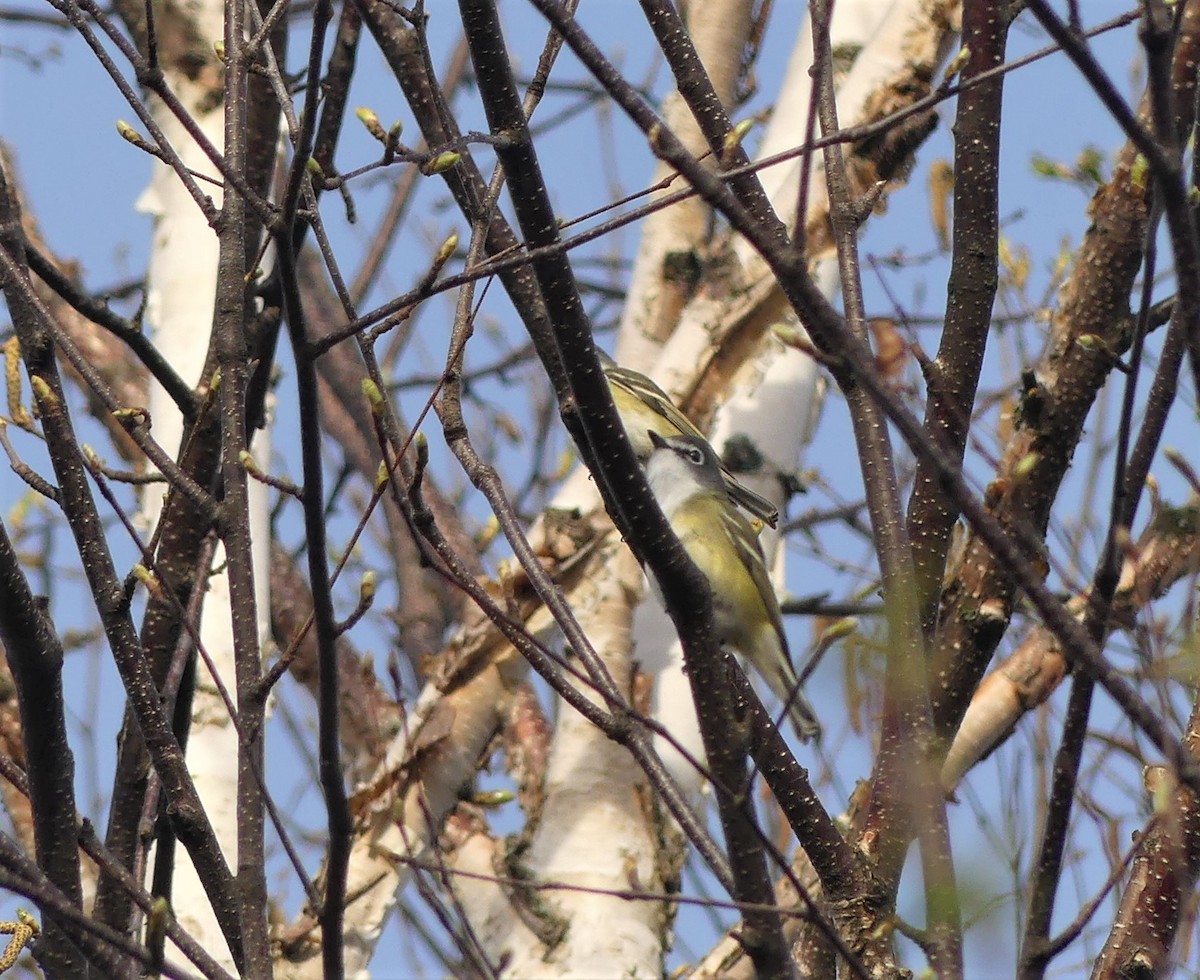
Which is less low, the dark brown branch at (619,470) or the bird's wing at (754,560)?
the bird's wing at (754,560)

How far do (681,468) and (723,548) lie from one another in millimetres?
262

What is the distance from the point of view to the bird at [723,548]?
3.98 metres

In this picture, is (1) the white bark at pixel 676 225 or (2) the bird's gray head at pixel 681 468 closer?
(2) the bird's gray head at pixel 681 468


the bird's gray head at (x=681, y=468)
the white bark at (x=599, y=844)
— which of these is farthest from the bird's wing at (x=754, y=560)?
the white bark at (x=599, y=844)

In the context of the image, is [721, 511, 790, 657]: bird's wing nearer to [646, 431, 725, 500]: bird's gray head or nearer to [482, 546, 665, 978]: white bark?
[646, 431, 725, 500]: bird's gray head

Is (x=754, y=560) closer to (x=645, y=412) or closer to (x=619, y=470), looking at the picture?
(x=645, y=412)

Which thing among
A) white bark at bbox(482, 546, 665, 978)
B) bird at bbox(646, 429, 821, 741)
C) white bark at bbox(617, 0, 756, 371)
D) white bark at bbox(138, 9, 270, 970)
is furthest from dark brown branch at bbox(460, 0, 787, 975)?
white bark at bbox(617, 0, 756, 371)

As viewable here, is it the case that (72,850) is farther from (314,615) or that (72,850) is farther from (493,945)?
(493,945)

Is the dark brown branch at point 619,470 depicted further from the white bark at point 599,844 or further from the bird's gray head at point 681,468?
the white bark at point 599,844

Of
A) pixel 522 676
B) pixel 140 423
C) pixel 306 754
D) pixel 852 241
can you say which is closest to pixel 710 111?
pixel 852 241

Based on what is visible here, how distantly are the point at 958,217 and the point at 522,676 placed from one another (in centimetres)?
256

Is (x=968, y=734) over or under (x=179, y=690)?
over

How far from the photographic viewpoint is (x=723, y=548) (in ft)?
13.4

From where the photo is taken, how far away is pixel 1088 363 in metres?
2.74
